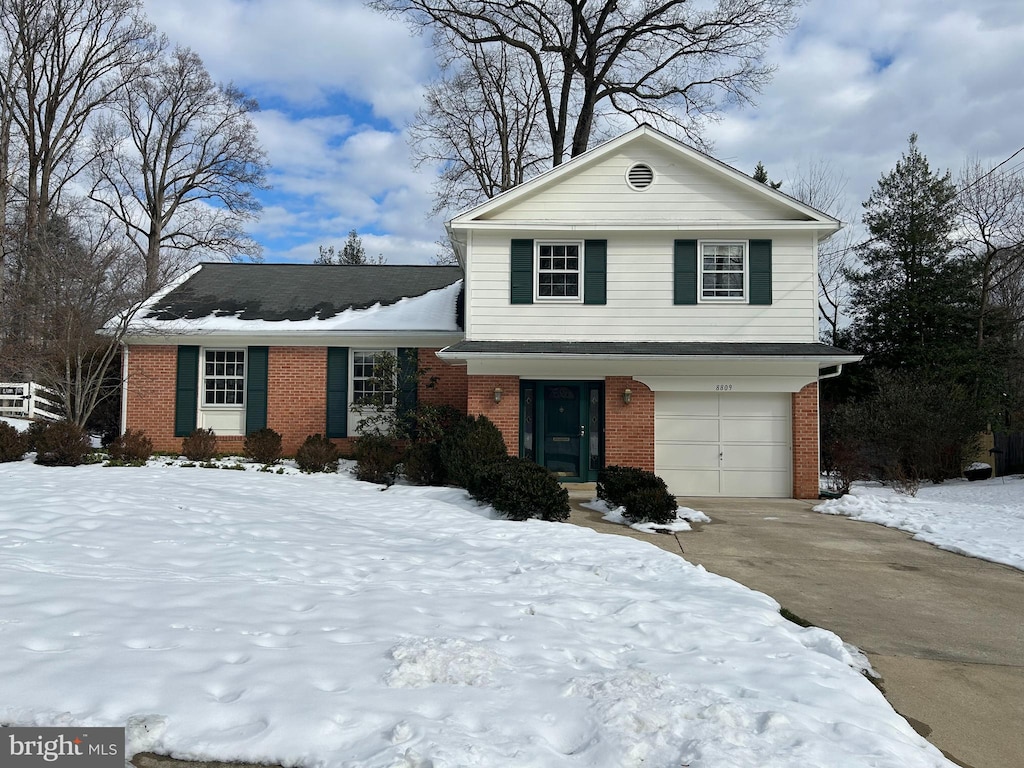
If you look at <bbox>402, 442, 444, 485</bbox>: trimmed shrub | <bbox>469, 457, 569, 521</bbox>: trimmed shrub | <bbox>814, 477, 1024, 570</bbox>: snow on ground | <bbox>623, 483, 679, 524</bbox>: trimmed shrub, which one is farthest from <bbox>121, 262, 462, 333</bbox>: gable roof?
<bbox>814, 477, 1024, 570</bbox>: snow on ground

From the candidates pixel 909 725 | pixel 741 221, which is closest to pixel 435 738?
pixel 909 725

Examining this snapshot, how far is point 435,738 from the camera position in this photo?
3.07 metres

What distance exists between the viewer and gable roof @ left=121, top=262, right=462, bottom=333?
51.4 feet

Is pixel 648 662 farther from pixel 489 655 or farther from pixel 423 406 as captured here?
pixel 423 406

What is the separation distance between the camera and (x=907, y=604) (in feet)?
20.7

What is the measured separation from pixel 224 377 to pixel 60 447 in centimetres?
374

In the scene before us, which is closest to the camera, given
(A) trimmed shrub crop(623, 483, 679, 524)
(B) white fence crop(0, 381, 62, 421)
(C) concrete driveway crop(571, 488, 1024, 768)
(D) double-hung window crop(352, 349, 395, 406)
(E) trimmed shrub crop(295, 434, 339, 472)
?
(C) concrete driveway crop(571, 488, 1024, 768)

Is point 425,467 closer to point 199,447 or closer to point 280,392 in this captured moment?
point 280,392

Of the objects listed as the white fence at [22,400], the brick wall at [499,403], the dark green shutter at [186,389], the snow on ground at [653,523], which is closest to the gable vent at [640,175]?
the brick wall at [499,403]

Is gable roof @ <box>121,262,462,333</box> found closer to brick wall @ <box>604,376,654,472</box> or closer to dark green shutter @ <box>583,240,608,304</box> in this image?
dark green shutter @ <box>583,240,608,304</box>

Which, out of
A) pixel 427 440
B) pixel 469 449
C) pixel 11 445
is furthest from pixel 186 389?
pixel 469 449

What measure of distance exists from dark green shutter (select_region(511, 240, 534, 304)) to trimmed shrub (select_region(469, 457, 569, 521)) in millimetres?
4840

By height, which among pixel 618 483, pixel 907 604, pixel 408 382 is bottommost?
pixel 907 604

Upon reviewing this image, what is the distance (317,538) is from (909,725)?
5.78 m
